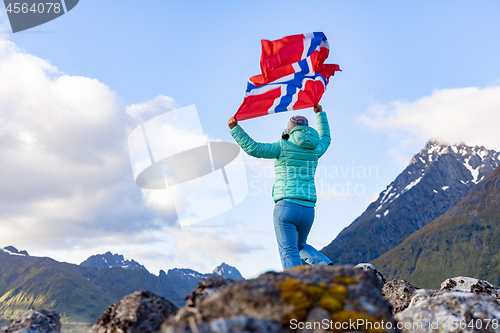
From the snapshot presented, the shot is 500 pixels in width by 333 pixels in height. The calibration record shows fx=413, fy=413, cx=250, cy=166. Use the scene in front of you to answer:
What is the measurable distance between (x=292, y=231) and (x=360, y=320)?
15.6 feet

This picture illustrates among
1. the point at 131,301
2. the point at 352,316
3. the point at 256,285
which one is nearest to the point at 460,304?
the point at 352,316

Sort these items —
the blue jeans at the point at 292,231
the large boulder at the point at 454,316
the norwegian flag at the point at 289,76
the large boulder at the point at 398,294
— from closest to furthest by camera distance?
the large boulder at the point at 454,316
the blue jeans at the point at 292,231
the large boulder at the point at 398,294
the norwegian flag at the point at 289,76

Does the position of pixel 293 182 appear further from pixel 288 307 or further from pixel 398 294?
pixel 288 307

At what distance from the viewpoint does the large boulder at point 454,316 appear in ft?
20.4

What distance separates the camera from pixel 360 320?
429 cm

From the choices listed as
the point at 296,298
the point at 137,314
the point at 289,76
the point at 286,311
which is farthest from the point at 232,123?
the point at 286,311

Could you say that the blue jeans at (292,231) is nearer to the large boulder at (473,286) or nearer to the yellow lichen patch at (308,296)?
the yellow lichen patch at (308,296)

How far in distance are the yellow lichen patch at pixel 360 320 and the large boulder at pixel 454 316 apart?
79.4 inches

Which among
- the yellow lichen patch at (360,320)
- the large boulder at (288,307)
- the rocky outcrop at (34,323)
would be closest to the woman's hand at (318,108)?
the large boulder at (288,307)

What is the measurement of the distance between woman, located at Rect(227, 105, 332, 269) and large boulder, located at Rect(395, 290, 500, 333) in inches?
109

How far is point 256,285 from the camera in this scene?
4.50m

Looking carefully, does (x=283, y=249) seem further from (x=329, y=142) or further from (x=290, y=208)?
(x=329, y=142)

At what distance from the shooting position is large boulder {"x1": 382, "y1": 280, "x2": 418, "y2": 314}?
10719 millimetres

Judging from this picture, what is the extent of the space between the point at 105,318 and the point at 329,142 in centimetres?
664
